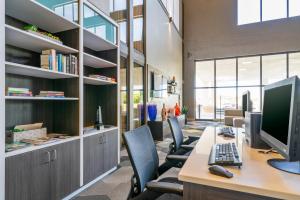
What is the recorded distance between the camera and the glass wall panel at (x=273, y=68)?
8.67 meters

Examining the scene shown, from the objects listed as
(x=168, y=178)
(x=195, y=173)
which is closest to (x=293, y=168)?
(x=195, y=173)

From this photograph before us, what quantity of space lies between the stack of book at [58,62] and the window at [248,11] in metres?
9.23

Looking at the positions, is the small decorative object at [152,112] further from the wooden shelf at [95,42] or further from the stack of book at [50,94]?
the stack of book at [50,94]

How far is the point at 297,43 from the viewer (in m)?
8.19

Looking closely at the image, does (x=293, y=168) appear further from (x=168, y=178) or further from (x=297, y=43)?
(x=297, y=43)

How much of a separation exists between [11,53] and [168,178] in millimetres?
2037

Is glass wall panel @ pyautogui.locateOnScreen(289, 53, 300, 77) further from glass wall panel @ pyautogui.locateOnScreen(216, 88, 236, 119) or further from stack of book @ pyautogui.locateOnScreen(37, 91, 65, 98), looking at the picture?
stack of book @ pyautogui.locateOnScreen(37, 91, 65, 98)

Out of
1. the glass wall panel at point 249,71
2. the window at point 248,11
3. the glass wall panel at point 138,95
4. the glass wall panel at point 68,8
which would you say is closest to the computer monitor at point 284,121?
the glass wall panel at point 68,8

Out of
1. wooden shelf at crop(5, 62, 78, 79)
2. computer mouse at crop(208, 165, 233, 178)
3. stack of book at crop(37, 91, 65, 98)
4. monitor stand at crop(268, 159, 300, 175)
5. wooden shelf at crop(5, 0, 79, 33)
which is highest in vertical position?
wooden shelf at crop(5, 0, 79, 33)

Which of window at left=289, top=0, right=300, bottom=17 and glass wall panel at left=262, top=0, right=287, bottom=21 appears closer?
window at left=289, top=0, right=300, bottom=17

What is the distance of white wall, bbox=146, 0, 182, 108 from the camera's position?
5.33 m

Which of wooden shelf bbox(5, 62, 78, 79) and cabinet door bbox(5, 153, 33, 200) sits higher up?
wooden shelf bbox(5, 62, 78, 79)

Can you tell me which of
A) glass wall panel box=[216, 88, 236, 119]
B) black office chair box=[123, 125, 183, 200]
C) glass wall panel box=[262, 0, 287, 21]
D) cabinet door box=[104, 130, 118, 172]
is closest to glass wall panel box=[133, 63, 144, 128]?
cabinet door box=[104, 130, 118, 172]

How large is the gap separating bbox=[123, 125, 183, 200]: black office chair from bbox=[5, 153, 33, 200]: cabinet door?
3.55 feet
